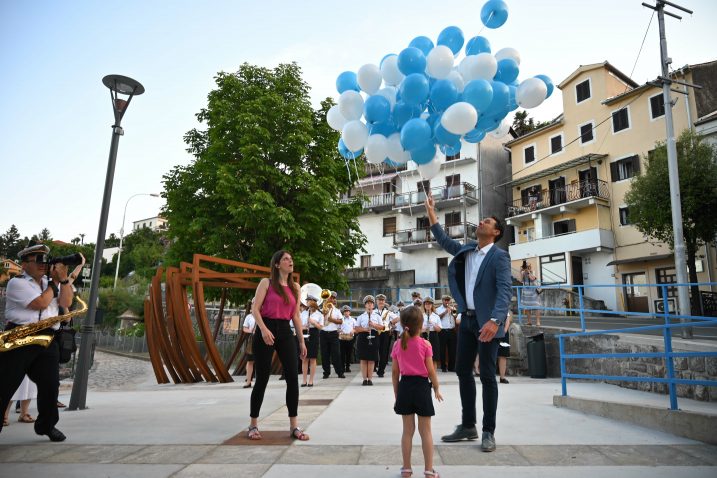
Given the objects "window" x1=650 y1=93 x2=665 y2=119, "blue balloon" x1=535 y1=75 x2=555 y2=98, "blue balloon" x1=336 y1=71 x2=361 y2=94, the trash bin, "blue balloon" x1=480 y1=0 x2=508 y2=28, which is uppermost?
"window" x1=650 y1=93 x2=665 y2=119

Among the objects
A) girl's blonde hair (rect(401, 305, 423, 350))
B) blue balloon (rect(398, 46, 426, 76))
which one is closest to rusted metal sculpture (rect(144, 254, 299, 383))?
blue balloon (rect(398, 46, 426, 76))

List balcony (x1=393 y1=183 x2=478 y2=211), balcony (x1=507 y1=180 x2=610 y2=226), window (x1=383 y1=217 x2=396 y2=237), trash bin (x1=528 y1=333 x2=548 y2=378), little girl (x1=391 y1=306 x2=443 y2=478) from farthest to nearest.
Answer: window (x1=383 y1=217 x2=396 y2=237) < balcony (x1=393 y1=183 x2=478 y2=211) < balcony (x1=507 y1=180 x2=610 y2=226) < trash bin (x1=528 y1=333 x2=548 y2=378) < little girl (x1=391 y1=306 x2=443 y2=478)

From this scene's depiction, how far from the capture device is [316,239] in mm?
15977

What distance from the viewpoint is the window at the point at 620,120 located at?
26775mm

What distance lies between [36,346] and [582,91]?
32.1m

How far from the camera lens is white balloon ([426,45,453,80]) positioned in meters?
6.76

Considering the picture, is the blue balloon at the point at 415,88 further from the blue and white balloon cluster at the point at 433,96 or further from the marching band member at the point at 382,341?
the marching band member at the point at 382,341

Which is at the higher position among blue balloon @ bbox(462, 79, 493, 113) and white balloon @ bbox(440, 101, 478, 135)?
blue balloon @ bbox(462, 79, 493, 113)

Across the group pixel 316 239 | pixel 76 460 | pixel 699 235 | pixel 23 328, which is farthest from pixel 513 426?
pixel 699 235

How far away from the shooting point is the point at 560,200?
1165 inches

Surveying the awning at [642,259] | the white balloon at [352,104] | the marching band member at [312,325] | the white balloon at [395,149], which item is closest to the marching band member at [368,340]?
the marching band member at [312,325]

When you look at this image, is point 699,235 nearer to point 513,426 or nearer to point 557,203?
point 557,203

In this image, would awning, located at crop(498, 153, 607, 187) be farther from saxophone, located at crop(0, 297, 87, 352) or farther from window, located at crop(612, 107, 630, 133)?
saxophone, located at crop(0, 297, 87, 352)

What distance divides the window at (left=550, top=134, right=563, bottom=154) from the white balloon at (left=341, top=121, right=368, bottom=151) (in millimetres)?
26747
